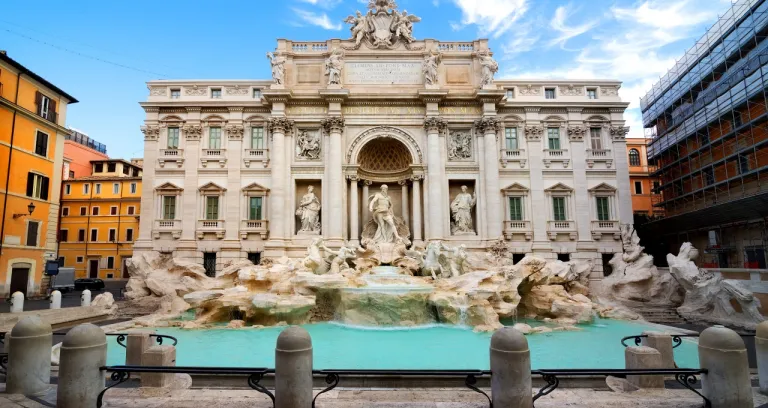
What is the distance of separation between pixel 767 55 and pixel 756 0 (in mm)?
4026

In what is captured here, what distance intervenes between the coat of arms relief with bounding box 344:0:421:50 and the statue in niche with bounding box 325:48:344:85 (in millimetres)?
1234

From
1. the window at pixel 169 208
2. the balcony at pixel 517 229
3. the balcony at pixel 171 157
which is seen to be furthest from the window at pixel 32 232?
the balcony at pixel 517 229

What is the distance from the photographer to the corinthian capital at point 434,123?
23906mm

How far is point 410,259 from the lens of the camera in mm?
19609

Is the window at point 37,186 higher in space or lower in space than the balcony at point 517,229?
higher

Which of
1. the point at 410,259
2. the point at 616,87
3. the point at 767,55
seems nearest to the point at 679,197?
the point at 616,87

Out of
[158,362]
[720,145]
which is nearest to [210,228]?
[158,362]

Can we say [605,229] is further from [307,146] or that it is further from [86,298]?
[86,298]

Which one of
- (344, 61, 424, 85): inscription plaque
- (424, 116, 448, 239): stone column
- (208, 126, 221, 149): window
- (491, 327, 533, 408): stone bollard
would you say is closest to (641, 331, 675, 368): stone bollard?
(491, 327, 533, 408): stone bollard

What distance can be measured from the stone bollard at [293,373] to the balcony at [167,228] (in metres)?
21.8

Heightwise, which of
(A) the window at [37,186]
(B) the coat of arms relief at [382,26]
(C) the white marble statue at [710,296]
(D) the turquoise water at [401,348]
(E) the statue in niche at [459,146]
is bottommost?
(D) the turquoise water at [401,348]

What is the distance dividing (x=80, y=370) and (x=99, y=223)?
4243 centimetres

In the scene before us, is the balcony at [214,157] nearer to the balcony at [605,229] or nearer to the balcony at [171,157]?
the balcony at [171,157]

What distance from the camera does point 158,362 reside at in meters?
6.09
